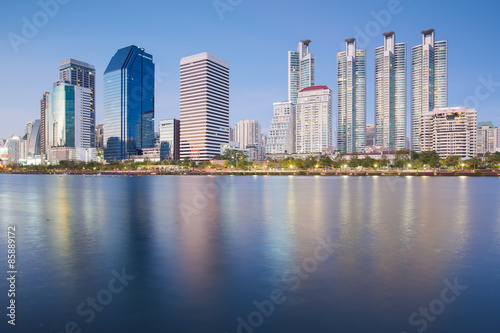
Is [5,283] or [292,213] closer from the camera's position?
[5,283]

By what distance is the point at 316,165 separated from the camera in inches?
7106

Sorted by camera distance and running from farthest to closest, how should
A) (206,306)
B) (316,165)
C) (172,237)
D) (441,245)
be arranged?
(316,165), (172,237), (441,245), (206,306)

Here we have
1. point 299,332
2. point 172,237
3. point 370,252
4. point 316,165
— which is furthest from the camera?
point 316,165

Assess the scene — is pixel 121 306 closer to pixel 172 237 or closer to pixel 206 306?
pixel 206 306

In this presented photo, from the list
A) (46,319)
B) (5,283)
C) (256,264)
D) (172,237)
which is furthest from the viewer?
(172,237)

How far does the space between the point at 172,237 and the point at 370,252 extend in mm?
11704

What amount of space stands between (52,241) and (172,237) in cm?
694

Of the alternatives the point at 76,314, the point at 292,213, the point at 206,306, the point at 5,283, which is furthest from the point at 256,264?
the point at 292,213

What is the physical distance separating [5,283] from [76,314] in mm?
4725

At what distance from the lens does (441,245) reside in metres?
18.2

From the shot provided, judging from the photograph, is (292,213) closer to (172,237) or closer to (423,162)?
(172,237)

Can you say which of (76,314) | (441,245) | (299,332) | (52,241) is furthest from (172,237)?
(441,245)

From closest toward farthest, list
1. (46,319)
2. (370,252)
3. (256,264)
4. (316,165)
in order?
1. (46,319)
2. (256,264)
3. (370,252)
4. (316,165)

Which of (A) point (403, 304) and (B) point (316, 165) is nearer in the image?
(A) point (403, 304)
